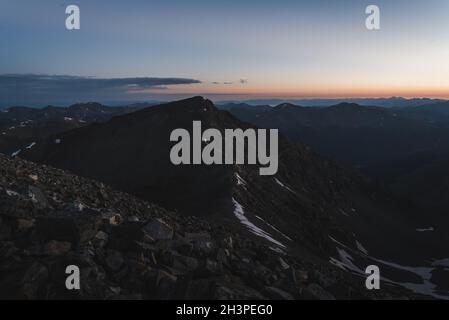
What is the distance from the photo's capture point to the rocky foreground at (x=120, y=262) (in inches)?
774

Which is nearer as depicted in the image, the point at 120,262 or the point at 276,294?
the point at 120,262

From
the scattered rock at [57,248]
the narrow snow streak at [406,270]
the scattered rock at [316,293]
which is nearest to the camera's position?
the scattered rock at [57,248]

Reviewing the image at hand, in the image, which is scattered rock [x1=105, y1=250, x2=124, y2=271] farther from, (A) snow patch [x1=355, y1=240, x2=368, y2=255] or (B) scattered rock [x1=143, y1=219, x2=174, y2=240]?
(A) snow patch [x1=355, y1=240, x2=368, y2=255]

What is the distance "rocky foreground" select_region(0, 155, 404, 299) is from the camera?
1967cm

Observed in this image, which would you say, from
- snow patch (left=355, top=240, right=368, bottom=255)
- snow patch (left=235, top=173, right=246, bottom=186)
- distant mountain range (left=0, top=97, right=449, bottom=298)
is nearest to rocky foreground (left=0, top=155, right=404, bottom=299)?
distant mountain range (left=0, top=97, right=449, bottom=298)

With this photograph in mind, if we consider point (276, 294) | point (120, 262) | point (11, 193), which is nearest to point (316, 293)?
point (276, 294)

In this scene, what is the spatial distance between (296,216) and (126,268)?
88.7 m

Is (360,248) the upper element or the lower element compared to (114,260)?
lower

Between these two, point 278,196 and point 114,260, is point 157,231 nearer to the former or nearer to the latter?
point 114,260

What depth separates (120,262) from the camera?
69.9 ft

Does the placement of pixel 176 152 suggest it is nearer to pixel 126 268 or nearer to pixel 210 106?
pixel 210 106

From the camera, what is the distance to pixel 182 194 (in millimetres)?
99188

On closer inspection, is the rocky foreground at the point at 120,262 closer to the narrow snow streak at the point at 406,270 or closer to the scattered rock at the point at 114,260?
the scattered rock at the point at 114,260

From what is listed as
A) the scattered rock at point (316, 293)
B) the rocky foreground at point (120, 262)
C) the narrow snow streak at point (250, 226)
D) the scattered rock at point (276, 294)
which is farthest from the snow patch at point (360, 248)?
the scattered rock at point (276, 294)
